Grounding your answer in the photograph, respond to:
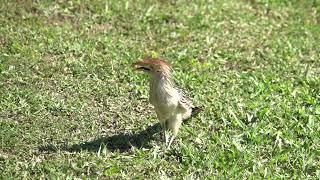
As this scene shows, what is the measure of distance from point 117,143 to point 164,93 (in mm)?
843

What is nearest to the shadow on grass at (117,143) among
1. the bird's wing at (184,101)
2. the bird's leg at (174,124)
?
the bird's leg at (174,124)

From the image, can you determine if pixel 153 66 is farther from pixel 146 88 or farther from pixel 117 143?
pixel 146 88

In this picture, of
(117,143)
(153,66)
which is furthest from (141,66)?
(117,143)

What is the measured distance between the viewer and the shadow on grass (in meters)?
7.02

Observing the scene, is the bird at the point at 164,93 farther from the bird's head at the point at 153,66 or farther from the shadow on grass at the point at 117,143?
the shadow on grass at the point at 117,143

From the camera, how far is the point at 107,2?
1034cm

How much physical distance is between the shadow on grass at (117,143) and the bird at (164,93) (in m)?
0.37

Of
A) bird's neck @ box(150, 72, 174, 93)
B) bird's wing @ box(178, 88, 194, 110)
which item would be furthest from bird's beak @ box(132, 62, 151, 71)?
bird's wing @ box(178, 88, 194, 110)

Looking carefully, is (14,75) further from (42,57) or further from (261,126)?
(261,126)

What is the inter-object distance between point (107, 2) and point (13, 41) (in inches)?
73.8

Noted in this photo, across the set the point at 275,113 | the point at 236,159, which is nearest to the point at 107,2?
the point at 275,113

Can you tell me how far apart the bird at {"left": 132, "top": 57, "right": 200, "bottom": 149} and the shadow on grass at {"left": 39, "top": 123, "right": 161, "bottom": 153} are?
1.22 feet

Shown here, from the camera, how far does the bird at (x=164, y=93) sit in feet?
22.7

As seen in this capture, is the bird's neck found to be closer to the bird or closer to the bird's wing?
the bird
